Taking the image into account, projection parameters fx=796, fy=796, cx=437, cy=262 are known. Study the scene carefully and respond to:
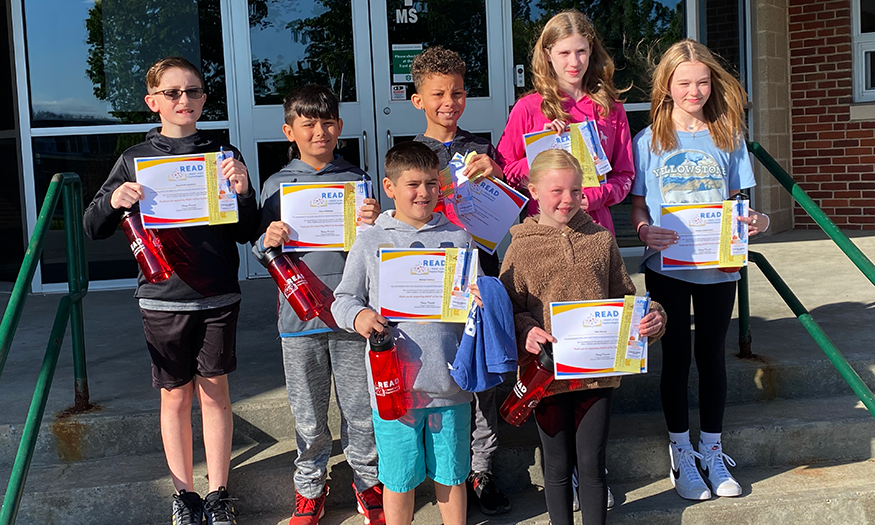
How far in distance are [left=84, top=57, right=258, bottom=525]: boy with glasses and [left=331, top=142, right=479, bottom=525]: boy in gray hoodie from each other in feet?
1.87

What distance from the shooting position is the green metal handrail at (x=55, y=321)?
9.56 ft

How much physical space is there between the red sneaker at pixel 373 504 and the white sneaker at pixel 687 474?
1.29m

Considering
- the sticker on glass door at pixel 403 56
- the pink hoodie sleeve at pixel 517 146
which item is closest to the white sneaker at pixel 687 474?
the pink hoodie sleeve at pixel 517 146

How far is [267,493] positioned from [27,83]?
4766 mm

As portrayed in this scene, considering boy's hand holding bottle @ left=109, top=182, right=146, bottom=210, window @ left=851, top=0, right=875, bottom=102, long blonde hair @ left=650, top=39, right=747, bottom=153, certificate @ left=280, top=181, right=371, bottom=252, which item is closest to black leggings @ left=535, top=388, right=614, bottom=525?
certificate @ left=280, top=181, right=371, bottom=252

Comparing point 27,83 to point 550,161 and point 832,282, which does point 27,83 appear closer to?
point 550,161

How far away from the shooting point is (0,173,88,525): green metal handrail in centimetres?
291

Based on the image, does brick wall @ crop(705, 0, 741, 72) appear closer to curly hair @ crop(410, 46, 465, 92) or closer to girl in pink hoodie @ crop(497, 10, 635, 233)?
girl in pink hoodie @ crop(497, 10, 635, 233)

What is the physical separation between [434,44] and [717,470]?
14.7ft

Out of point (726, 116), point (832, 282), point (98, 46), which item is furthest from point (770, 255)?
point (98, 46)

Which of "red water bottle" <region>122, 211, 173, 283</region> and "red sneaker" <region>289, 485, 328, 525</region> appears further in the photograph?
"red sneaker" <region>289, 485, 328, 525</region>

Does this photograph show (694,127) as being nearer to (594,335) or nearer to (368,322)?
(594,335)

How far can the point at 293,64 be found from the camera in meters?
6.66

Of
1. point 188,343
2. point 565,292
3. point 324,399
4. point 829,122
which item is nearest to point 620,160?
point 565,292
